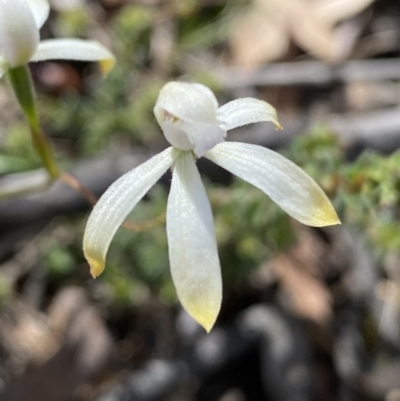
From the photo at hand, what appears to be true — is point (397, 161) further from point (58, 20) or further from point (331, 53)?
point (58, 20)

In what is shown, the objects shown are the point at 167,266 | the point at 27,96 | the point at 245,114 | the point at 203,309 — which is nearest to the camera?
the point at 203,309

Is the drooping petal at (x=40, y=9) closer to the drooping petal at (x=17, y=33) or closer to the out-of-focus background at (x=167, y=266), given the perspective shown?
the drooping petal at (x=17, y=33)

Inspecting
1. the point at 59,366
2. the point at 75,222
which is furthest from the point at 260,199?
the point at 59,366

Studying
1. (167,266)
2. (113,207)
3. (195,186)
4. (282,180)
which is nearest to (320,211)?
(282,180)

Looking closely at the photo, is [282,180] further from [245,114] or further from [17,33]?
[17,33]

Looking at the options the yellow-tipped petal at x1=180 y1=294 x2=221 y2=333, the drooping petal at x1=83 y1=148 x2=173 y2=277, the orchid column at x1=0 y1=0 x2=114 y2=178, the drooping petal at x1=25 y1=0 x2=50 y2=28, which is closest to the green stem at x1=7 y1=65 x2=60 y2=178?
the orchid column at x1=0 y1=0 x2=114 y2=178

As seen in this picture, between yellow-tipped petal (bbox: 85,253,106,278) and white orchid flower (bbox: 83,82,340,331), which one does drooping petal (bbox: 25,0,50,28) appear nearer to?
white orchid flower (bbox: 83,82,340,331)
